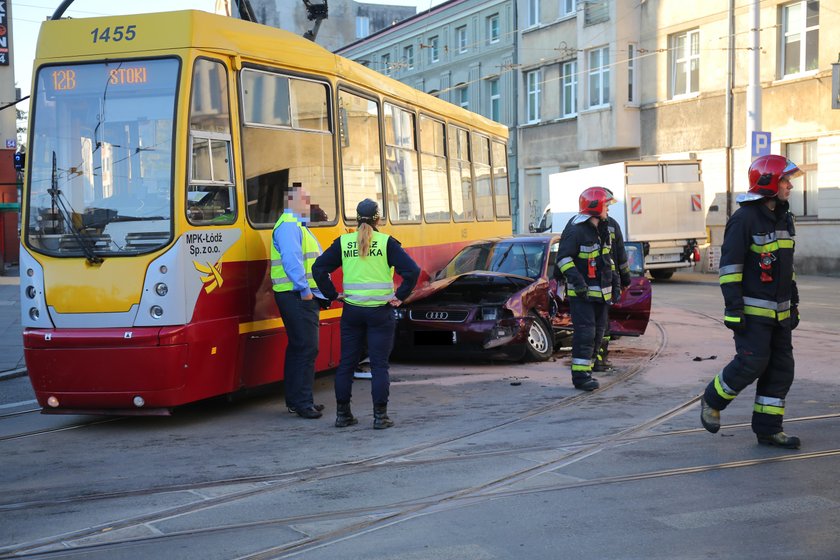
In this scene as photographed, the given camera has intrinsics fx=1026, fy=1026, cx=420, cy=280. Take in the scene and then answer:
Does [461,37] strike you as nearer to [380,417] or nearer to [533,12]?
[533,12]

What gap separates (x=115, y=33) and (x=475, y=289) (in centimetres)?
Result: 507

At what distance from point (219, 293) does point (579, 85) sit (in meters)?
29.8

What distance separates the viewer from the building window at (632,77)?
3384 cm

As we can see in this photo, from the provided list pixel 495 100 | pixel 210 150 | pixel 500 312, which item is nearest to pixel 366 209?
pixel 210 150

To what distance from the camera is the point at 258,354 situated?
28.7 feet

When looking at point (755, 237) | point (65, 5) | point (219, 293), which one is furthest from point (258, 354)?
point (65, 5)

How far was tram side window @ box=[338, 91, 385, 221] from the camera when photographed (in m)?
10.1

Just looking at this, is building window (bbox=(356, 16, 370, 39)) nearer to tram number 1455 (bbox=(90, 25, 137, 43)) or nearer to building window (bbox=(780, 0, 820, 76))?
building window (bbox=(780, 0, 820, 76))

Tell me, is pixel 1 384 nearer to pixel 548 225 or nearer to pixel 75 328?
pixel 75 328

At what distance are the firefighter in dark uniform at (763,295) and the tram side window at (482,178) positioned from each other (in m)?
8.80

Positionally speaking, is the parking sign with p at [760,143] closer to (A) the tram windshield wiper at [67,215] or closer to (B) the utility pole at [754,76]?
(B) the utility pole at [754,76]

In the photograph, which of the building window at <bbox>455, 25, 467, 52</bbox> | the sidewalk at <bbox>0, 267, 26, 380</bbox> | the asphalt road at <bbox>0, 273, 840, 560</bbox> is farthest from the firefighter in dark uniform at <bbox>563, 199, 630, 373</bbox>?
the building window at <bbox>455, 25, 467, 52</bbox>

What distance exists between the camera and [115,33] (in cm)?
818

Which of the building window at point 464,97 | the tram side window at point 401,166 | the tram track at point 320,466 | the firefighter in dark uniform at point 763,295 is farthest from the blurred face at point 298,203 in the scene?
the building window at point 464,97
